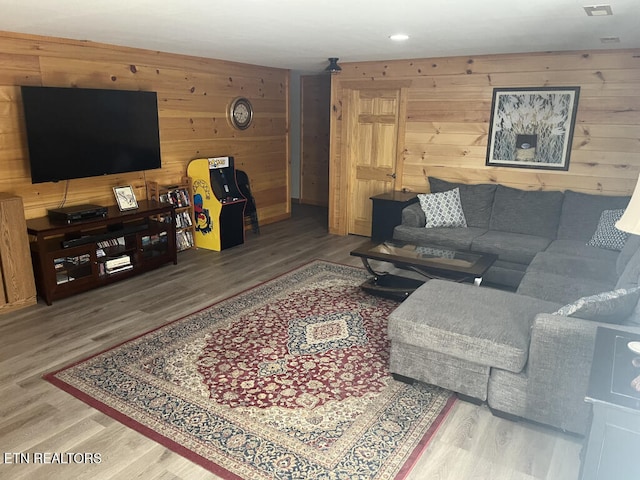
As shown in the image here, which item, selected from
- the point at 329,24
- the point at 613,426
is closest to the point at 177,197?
the point at 329,24

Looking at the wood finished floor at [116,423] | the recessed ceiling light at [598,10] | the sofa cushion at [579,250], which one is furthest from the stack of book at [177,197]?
the recessed ceiling light at [598,10]

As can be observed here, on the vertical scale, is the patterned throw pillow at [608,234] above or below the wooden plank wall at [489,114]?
below

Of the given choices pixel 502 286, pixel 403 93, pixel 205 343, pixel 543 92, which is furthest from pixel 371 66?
pixel 205 343

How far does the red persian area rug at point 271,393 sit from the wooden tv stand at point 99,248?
1.10m

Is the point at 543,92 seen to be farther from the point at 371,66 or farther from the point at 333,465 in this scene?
the point at 333,465

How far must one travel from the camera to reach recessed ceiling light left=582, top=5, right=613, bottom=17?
2.76 meters

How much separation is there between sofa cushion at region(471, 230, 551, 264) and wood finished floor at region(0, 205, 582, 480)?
2077mm

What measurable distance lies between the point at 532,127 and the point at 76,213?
14.6 feet

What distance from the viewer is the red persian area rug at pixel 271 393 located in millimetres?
2312

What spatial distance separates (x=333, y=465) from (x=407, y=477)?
0.34m

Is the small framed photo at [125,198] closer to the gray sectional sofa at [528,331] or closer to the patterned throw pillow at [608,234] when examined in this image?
the gray sectional sofa at [528,331]

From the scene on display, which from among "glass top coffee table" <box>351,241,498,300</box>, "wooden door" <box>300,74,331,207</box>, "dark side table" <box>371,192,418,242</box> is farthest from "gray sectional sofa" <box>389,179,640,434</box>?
"wooden door" <box>300,74,331,207</box>

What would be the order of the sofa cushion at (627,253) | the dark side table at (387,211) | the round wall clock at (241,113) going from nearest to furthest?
the sofa cushion at (627,253) < the dark side table at (387,211) < the round wall clock at (241,113)

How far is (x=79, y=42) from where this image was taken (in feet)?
14.1
